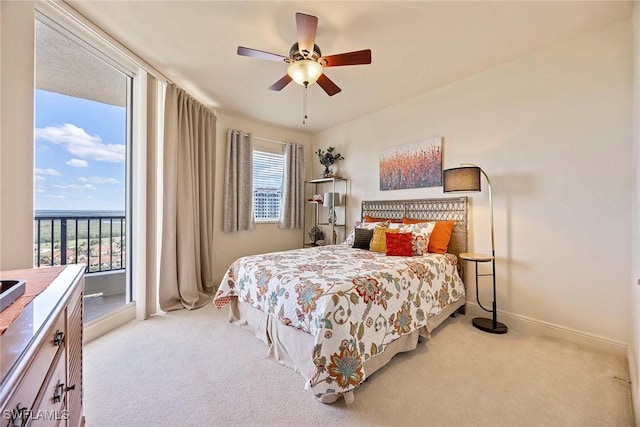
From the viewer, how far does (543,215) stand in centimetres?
251

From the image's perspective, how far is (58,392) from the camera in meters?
0.84

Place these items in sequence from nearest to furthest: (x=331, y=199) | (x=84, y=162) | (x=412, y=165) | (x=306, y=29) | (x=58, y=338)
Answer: (x=58, y=338), (x=306, y=29), (x=84, y=162), (x=412, y=165), (x=331, y=199)

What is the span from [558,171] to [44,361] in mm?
3545

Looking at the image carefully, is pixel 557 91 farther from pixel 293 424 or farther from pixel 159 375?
pixel 159 375

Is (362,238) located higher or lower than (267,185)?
lower

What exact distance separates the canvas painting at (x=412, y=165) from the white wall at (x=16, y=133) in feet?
12.0

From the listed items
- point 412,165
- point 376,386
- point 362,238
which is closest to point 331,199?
point 362,238

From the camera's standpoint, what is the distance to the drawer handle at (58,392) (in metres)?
0.81

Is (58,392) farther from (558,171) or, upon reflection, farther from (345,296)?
(558,171)

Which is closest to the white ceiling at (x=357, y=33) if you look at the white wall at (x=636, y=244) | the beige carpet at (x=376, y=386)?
the white wall at (x=636, y=244)

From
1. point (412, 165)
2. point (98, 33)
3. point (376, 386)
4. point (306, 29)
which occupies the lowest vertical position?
point (376, 386)

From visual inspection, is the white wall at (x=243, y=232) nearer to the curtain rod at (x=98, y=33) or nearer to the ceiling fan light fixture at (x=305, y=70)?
the curtain rod at (x=98, y=33)

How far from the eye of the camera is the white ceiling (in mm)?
2004

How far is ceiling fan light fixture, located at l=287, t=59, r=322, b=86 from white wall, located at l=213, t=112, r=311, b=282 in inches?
92.2
